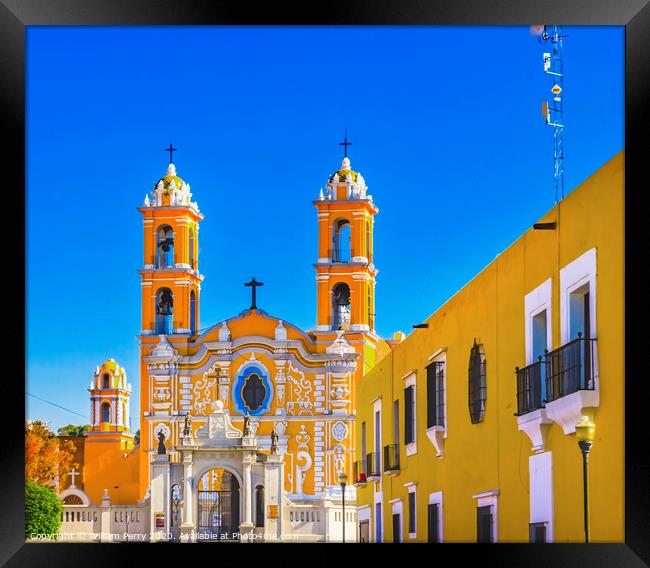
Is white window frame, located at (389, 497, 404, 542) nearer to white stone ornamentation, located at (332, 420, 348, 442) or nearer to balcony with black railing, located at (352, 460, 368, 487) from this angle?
balcony with black railing, located at (352, 460, 368, 487)

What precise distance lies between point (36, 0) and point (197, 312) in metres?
17.8

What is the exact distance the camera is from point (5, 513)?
798 cm

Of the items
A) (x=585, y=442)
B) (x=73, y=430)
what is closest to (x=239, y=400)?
(x=73, y=430)

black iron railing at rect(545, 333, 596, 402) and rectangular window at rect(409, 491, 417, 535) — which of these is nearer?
black iron railing at rect(545, 333, 596, 402)

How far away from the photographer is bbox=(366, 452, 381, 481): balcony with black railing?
626 inches

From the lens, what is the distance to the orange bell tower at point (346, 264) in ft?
78.1

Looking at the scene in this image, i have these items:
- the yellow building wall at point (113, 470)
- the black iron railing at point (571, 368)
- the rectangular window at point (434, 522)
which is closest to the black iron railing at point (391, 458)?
the rectangular window at point (434, 522)

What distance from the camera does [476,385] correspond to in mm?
11203

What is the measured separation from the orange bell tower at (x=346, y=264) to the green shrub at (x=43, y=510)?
7.90 metres

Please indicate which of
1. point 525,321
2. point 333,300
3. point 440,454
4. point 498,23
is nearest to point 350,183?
point 333,300

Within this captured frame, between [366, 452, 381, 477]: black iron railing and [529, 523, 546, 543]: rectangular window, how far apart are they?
20.3 feet

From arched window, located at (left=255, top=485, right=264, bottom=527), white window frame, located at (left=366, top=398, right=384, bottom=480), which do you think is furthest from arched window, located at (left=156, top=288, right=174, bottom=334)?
white window frame, located at (left=366, top=398, right=384, bottom=480)

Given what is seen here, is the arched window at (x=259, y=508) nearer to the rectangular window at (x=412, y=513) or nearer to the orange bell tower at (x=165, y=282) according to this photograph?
the orange bell tower at (x=165, y=282)

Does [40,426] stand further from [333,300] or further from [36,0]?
[36,0]
